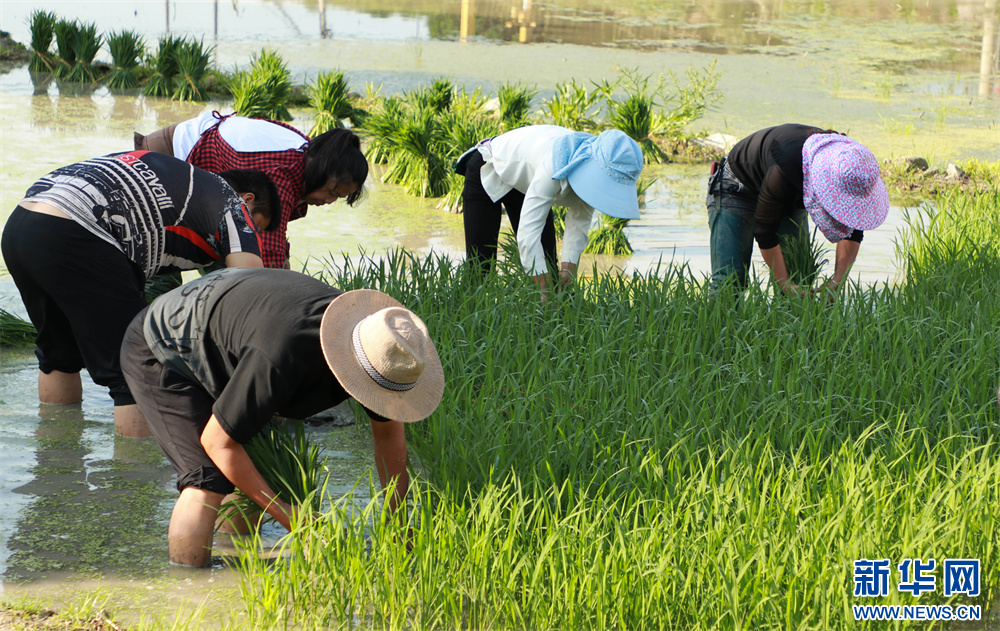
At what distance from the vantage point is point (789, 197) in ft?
14.4

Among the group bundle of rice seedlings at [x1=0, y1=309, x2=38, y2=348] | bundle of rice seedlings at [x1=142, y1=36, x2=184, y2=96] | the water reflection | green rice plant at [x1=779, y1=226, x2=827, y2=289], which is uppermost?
bundle of rice seedlings at [x1=142, y1=36, x2=184, y2=96]

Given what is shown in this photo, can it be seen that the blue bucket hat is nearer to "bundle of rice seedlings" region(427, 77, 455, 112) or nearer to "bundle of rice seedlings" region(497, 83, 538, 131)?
"bundle of rice seedlings" region(497, 83, 538, 131)

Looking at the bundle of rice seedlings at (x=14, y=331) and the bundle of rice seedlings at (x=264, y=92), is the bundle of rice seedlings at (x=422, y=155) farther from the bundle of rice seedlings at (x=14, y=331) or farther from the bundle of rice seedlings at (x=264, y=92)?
the bundle of rice seedlings at (x=14, y=331)

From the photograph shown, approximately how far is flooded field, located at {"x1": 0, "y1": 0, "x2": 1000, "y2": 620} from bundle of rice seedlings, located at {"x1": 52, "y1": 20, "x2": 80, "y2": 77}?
10.9 inches

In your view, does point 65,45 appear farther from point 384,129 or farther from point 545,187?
point 545,187

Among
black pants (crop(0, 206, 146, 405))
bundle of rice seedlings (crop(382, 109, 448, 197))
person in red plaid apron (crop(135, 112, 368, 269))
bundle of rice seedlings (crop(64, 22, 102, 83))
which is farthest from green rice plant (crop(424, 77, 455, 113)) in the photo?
black pants (crop(0, 206, 146, 405))

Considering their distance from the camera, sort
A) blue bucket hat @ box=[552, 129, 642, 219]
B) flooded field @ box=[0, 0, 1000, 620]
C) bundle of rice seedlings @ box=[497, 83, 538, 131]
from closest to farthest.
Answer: flooded field @ box=[0, 0, 1000, 620], blue bucket hat @ box=[552, 129, 642, 219], bundle of rice seedlings @ box=[497, 83, 538, 131]

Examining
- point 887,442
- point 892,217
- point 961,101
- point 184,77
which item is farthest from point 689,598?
point 961,101

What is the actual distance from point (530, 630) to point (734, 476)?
715mm

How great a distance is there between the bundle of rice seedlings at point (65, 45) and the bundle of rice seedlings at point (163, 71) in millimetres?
1001

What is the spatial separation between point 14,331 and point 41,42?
809 centimetres

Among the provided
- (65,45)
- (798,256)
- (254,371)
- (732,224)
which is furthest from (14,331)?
(65,45)

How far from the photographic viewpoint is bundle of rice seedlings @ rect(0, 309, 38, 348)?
4230mm

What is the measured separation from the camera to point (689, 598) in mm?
2338
